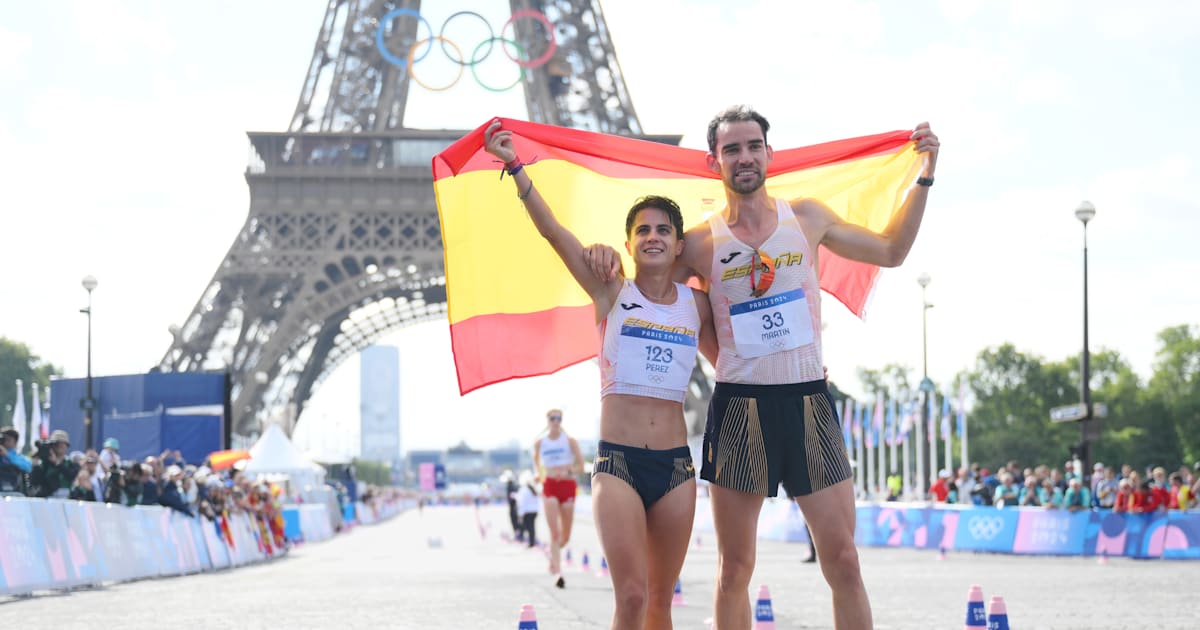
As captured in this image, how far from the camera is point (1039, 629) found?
10781 millimetres

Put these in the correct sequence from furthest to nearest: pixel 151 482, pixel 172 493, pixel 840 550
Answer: pixel 172 493 → pixel 151 482 → pixel 840 550

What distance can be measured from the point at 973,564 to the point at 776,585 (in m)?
5.95

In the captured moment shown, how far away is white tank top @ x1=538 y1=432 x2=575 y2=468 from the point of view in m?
16.7

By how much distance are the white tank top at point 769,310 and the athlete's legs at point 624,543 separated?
605 millimetres

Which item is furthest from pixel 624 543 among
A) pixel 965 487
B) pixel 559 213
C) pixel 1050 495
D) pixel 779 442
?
pixel 965 487

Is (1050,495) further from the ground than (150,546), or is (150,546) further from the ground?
(1050,495)

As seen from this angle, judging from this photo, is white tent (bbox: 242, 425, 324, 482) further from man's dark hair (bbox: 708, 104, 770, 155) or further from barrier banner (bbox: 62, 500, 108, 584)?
man's dark hair (bbox: 708, 104, 770, 155)

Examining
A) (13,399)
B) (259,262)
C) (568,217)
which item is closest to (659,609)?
(568,217)

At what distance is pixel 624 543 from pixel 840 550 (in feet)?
2.62

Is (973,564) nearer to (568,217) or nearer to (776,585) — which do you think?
(776,585)

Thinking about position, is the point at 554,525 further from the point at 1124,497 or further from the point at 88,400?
the point at 88,400

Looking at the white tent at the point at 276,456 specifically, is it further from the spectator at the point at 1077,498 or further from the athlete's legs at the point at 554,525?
the athlete's legs at the point at 554,525

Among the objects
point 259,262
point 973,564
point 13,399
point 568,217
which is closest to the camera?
point 568,217

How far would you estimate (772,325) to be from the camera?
21.1 feet
